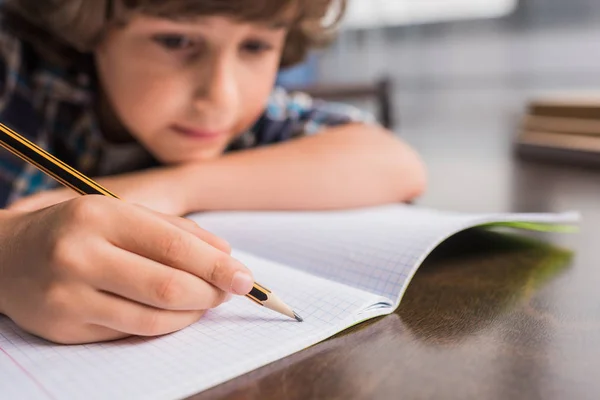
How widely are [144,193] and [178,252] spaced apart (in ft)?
0.82

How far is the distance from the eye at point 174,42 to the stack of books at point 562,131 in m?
0.52

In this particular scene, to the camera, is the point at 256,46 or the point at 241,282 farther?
the point at 256,46

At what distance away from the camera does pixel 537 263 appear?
0.40 metres

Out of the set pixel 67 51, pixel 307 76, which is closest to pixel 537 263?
pixel 67 51

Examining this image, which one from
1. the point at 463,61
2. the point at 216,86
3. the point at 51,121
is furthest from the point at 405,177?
the point at 463,61

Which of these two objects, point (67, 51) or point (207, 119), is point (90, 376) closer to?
point (207, 119)

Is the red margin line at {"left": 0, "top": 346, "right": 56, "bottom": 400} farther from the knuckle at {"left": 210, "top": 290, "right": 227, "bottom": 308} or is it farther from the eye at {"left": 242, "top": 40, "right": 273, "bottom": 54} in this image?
the eye at {"left": 242, "top": 40, "right": 273, "bottom": 54}

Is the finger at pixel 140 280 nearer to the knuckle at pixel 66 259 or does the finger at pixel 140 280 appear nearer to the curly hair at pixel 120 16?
the knuckle at pixel 66 259

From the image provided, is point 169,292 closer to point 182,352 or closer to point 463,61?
point 182,352

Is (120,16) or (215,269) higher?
(120,16)

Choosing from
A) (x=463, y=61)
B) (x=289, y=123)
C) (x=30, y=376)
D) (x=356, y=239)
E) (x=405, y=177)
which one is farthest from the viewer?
(x=463, y=61)

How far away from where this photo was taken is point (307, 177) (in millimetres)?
589

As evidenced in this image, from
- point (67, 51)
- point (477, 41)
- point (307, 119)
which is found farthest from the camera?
point (477, 41)

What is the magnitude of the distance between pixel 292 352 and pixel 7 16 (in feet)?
2.18
